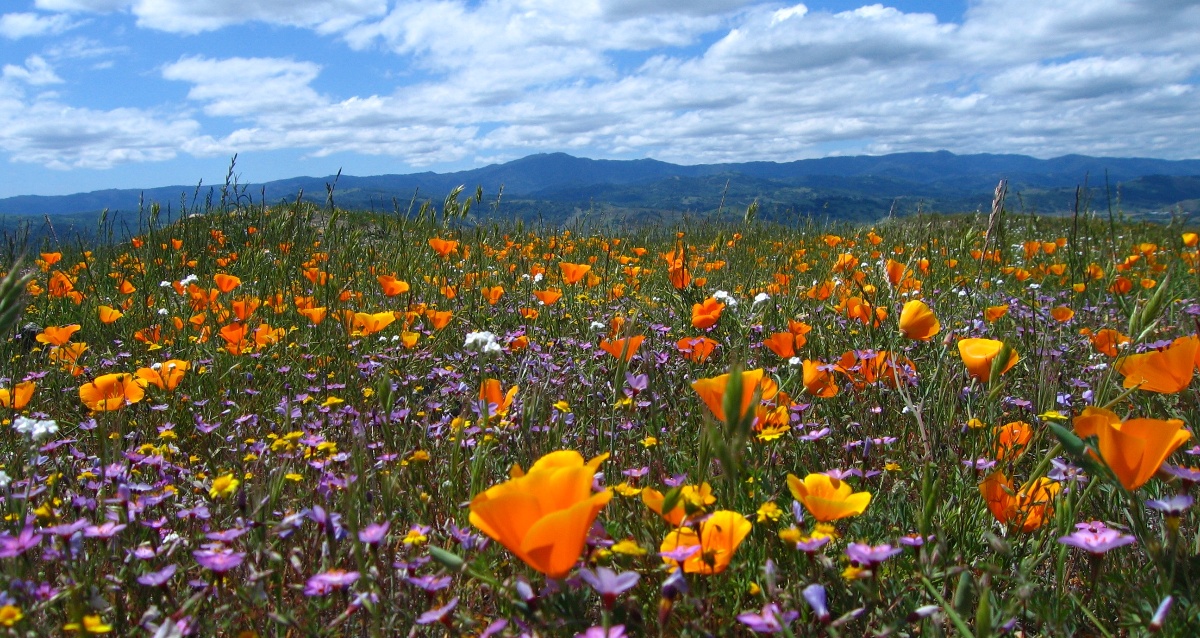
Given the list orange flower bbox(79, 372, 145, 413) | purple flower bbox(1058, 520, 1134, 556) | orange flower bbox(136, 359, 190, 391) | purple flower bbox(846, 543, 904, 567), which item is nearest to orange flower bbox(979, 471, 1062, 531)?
purple flower bbox(1058, 520, 1134, 556)

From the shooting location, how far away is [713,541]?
1142mm

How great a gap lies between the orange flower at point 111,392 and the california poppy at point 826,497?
5.66 ft

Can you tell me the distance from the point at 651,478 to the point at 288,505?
86 centimetres

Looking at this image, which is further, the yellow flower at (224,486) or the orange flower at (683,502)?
the yellow flower at (224,486)

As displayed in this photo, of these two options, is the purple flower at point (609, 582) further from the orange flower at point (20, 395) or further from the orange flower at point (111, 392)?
the orange flower at point (20, 395)

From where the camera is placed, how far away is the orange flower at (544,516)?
834 mm

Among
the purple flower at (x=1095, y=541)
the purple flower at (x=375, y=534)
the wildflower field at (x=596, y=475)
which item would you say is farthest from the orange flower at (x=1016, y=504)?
the purple flower at (x=375, y=534)

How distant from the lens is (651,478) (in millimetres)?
1802

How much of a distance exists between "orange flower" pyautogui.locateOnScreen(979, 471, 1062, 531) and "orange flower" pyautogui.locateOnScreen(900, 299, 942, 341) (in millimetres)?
502

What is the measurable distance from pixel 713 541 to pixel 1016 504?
66 cm

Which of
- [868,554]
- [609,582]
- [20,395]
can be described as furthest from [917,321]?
[20,395]

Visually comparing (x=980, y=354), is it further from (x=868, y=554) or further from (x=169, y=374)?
(x=169, y=374)

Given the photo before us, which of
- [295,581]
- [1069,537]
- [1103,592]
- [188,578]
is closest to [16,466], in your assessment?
[188,578]

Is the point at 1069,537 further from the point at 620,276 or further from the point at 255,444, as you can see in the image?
the point at 620,276
